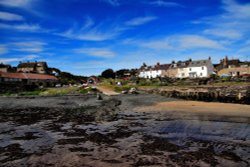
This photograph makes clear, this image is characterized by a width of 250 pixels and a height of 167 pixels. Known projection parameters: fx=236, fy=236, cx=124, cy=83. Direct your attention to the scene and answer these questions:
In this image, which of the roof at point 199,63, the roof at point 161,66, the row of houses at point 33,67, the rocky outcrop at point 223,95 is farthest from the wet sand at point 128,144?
the row of houses at point 33,67

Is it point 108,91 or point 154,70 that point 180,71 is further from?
point 108,91

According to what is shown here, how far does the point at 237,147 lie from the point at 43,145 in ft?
35.7

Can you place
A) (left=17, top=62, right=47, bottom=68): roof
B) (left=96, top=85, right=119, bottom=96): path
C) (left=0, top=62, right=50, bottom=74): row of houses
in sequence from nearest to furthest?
(left=96, top=85, right=119, bottom=96): path < (left=0, top=62, right=50, bottom=74): row of houses < (left=17, top=62, right=47, bottom=68): roof

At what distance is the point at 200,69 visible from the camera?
338ft

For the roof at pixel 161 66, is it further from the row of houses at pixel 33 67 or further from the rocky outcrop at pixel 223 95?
the rocky outcrop at pixel 223 95

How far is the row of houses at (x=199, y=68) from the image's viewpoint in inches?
3762

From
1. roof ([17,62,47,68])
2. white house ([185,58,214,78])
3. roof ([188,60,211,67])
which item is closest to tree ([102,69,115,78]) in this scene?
roof ([17,62,47,68])

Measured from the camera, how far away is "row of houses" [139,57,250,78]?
314ft

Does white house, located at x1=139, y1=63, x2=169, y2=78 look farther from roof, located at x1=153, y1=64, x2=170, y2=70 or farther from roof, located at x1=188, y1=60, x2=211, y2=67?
roof, located at x1=188, y1=60, x2=211, y2=67

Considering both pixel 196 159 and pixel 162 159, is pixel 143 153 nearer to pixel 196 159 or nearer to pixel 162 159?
pixel 162 159

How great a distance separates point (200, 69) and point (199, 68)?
67cm

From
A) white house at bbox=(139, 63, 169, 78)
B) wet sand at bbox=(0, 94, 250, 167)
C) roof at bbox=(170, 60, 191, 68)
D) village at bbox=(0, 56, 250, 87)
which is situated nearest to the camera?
wet sand at bbox=(0, 94, 250, 167)

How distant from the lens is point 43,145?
1384 cm

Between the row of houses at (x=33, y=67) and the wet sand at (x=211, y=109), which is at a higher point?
the row of houses at (x=33, y=67)
